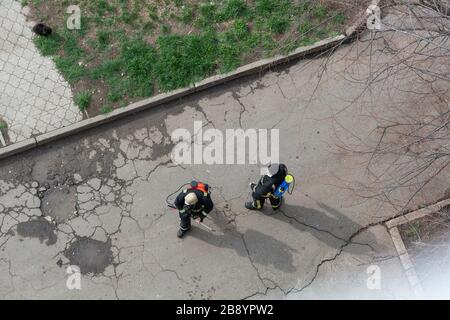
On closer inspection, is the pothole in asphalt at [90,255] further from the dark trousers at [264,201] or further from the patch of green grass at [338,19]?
the patch of green grass at [338,19]

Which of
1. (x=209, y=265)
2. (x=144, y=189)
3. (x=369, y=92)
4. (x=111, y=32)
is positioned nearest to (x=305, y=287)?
(x=209, y=265)

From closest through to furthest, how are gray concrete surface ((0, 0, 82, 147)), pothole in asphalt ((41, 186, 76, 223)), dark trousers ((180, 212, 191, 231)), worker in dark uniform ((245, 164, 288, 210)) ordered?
worker in dark uniform ((245, 164, 288, 210))
dark trousers ((180, 212, 191, 231))
pothole in asphalt ((41, 186, 76, 223))
gray concrete surface ((0, 0, 82, 147))

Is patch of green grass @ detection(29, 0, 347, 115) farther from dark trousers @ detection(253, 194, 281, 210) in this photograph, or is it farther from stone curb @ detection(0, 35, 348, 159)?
dark trousers @ detection(253, 194, 281, 210)

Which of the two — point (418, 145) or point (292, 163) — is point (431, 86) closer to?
point (418, 145)

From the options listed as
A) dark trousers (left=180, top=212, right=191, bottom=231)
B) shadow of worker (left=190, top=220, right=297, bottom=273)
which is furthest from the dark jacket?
shadow of worker (left=190, top=220, right=297, bottom=273)

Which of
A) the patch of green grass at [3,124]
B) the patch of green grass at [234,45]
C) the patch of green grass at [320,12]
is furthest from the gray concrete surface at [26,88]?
the patch of green grass at [320,12]
